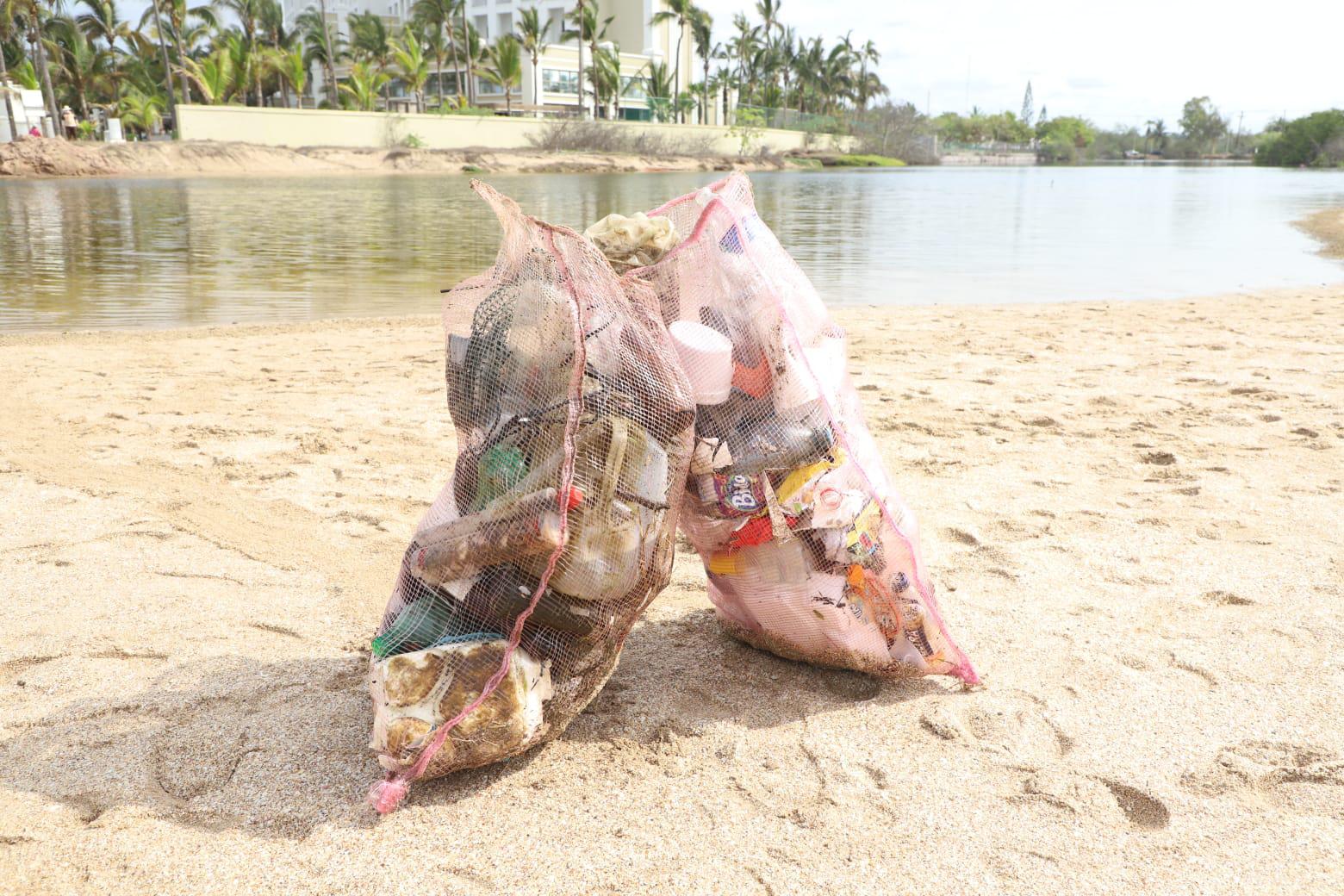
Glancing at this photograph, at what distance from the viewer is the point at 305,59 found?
57.0 metres

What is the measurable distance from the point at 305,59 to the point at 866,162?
39.6 metres

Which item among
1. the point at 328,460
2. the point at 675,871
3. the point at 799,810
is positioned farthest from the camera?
the point at 328,460

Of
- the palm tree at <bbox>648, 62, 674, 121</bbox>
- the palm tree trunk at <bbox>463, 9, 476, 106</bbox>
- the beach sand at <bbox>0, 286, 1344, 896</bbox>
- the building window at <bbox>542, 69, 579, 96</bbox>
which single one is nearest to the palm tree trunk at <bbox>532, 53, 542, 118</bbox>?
the building window at <bbox>542, 69, 579, 96</bbox>

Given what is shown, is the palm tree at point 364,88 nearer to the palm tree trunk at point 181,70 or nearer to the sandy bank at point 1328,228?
the palm tree trunk at point 181,70

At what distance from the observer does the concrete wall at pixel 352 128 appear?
41.3 metres

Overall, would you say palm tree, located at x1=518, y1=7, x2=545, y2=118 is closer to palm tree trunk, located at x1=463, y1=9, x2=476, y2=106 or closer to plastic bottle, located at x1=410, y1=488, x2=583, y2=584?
palm tree trunk, located at x1=463, y1=9, x2=476, y2=106

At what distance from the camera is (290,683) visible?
2.55 meters

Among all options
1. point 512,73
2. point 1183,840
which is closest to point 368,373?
point 1183,840

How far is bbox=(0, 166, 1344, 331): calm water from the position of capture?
379 inches

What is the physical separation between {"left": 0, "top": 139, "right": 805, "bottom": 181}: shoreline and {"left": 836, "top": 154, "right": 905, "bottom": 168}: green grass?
721 inches

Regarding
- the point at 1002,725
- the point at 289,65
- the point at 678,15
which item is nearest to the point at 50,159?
the point at 289,65

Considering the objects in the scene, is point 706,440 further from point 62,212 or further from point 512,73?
point 512,73

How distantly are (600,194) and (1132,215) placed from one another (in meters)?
13.6

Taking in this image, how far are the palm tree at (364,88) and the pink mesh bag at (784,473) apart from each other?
52.5 metres
